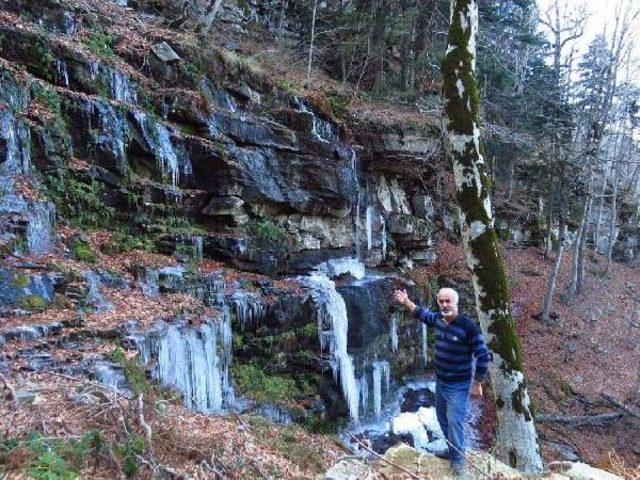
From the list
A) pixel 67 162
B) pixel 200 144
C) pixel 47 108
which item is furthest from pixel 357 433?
pixel 47 108

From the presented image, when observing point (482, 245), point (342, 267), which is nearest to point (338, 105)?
point (342, 267)

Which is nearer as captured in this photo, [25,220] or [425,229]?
[25,220]

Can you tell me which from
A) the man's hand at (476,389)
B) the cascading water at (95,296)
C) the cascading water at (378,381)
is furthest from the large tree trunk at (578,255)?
the cascading water at (95,296)

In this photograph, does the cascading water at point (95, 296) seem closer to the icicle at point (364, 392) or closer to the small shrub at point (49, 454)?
the small shrub at point (49, 454)

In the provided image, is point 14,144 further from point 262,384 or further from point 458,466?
point 458,466

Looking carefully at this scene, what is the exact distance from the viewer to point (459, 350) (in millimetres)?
4559

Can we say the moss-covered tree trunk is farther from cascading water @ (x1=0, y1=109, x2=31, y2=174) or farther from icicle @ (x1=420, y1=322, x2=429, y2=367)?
icicle @ (x1=420, y1=322, x2=429, y2=367)

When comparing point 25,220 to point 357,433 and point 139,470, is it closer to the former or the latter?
point 139,470

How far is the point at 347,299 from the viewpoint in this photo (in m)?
12.7

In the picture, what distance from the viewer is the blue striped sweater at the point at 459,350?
448cm

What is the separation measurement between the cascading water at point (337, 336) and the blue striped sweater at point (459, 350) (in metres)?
7.07

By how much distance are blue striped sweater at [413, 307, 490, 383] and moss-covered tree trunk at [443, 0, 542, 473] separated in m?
1.22

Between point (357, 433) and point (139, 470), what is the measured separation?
8.63m

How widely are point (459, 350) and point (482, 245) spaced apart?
68.7 inches
